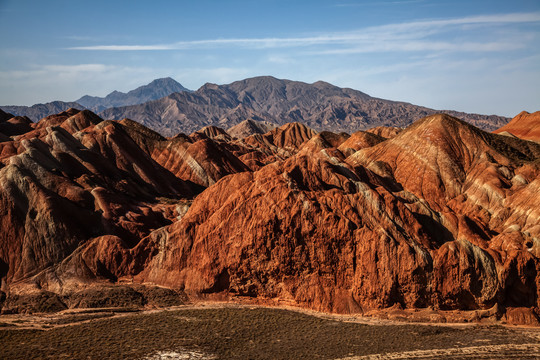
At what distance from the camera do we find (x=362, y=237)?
45.3 m

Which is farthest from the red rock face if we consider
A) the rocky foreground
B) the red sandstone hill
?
the red sandstone hill

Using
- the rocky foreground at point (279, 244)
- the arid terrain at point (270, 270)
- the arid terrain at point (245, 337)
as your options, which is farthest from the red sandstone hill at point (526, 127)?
the arid terrain at point (245, 337)

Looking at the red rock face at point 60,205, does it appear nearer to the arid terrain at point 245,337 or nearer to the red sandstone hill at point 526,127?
the arid terrain at point 245,337

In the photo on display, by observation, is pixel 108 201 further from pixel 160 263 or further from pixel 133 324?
pixel 133 324

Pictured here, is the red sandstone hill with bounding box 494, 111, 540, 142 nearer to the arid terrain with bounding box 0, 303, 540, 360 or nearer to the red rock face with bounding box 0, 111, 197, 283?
the red rock face with bounding box 0, 111, 197, 283

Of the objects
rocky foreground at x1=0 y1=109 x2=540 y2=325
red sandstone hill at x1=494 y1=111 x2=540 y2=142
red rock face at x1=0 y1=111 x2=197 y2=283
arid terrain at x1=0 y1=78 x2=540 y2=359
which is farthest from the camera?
red sandstone hill at x1=494 y1=111 x2=540 y2=142

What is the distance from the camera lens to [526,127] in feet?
401

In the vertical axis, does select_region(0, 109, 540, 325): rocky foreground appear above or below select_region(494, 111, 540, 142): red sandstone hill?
below

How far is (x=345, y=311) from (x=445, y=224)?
1642 cm

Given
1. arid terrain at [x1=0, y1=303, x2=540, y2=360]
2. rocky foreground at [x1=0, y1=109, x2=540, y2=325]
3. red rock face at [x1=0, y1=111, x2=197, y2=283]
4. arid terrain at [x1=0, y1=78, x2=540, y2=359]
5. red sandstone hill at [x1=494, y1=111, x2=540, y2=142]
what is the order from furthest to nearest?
red sandstone hill at [x1=494, y1=111, x2=540, y2=142] → red rock face at [x1=0, y1=111, x2=197, y2=283] → rocky foreground at [x1=0, y1=109, x2=540, y2=325] → arid terrain at [x1=0, y1=78, x2=540, y2=359] → arid terrain at [x1=0, y1=303, x2=540, y2=360]

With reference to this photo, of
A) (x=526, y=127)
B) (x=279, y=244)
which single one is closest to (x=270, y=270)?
(x=279, y=244)

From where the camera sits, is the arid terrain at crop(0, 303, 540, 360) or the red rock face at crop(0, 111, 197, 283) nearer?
the arid terrain at crop(0, 303, 540, 360)

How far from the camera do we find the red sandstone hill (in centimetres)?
11612

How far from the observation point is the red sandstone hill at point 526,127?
116 m
